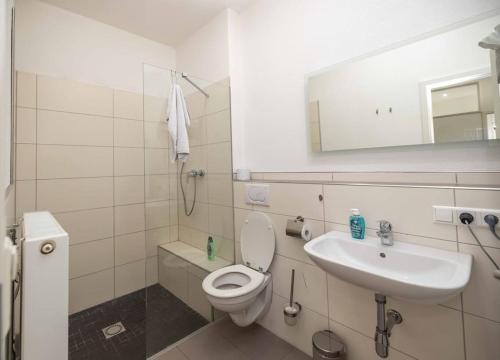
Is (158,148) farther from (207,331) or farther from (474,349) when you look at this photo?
(474,349)

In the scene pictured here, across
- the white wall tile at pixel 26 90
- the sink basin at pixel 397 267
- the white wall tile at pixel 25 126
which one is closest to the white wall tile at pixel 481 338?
the sink basin at pixel 397 267

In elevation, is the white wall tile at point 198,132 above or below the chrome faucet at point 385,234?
above

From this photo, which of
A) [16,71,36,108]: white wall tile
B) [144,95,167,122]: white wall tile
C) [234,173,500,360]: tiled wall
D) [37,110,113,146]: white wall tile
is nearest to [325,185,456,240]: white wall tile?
[234,173,500,360]: tiled wall

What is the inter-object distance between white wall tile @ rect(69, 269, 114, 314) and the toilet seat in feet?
3.80

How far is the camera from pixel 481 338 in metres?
0.97

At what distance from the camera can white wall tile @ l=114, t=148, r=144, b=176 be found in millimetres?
2229

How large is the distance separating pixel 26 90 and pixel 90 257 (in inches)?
56.7

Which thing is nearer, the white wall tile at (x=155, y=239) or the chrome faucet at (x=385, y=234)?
the chrome faucet at (x=385, y=234)

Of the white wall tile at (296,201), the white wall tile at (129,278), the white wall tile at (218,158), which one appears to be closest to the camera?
the white wall tile at (296,201)

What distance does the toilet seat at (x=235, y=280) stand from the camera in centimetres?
152

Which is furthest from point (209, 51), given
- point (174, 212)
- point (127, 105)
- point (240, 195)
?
point (174, 212)

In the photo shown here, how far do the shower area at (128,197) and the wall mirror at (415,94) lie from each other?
0.92 metres

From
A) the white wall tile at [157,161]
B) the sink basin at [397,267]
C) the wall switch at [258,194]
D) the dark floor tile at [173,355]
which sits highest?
the white wall tile at [157,161]

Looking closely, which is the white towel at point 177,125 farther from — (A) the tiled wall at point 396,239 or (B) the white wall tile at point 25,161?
(B) the white wall tile at point 25,161
